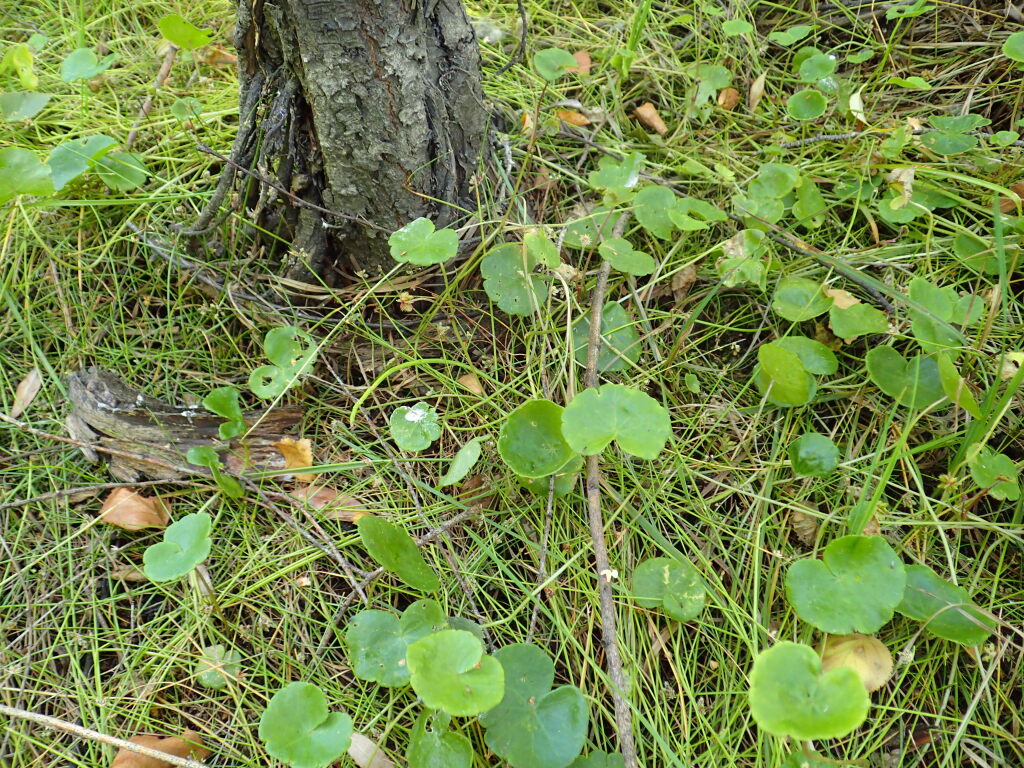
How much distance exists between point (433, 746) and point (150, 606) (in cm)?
59

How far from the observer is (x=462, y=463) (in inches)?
48.0

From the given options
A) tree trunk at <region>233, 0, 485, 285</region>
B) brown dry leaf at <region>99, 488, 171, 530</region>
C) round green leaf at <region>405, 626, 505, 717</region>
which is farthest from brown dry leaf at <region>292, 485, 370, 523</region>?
tree trunk at <region>233, 0, 485, 285</region>

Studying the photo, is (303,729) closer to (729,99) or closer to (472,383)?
(472,383)

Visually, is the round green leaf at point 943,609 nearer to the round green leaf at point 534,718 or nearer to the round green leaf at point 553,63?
the round green leaf at point 534,718

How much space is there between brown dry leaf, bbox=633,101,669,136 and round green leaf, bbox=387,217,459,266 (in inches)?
29.5

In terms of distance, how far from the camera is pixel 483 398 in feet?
4.42

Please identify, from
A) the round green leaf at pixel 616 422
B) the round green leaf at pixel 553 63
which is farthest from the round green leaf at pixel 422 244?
the round green leaf at pixel 553 63

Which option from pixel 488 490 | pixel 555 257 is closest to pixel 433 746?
pixel 488 490

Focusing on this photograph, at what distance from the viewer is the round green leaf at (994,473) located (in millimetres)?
1175

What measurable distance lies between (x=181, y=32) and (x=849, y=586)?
65.0 inches

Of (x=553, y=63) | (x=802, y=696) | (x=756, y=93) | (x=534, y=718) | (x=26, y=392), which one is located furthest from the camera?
(x=756, y=93)

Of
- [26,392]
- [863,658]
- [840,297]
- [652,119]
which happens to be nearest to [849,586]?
[863,658]

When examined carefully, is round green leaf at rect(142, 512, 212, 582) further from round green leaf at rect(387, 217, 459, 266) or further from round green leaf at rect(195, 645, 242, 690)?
round green leaf at rect(387, 217, 459, 266)

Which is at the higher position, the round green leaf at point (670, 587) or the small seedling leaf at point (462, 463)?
the small seedling leaf at point (462, 463)
